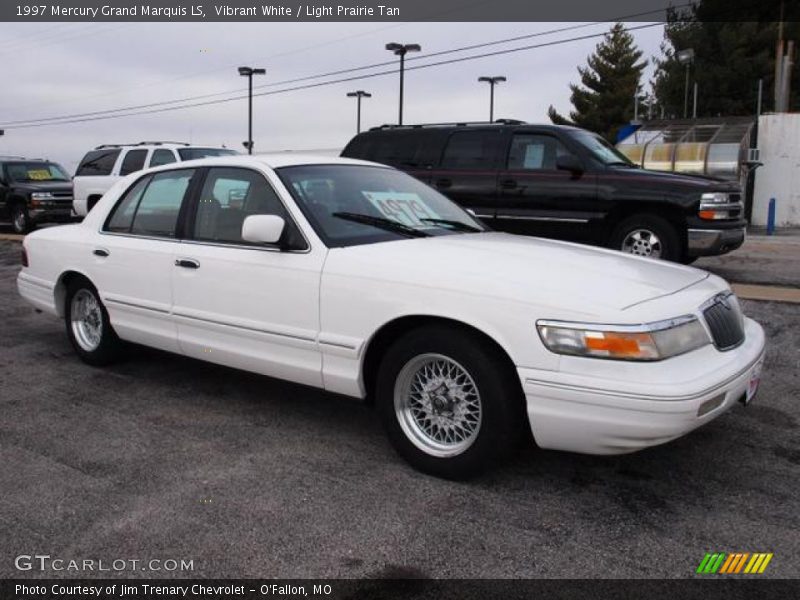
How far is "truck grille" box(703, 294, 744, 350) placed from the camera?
3432mm

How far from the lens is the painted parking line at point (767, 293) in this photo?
23.2 feet

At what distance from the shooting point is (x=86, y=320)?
560 cm

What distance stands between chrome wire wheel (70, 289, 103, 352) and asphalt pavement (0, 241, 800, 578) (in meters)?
0.75

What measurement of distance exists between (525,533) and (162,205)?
3.21 meters

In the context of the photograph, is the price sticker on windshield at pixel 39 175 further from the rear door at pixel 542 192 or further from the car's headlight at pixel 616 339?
the car's headlight at pixel 616 339

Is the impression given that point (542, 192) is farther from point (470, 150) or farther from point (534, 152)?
point (470, 150)

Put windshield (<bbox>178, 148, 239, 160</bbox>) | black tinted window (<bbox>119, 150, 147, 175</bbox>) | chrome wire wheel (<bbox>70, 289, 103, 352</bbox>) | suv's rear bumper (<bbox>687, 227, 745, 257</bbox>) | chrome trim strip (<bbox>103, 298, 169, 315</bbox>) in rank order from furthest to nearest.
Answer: black tinted window (<bbox>119, 150, 147, 175</bbox>) < windshield (<bbox>178, 148, 239, 160</bbox>) < suv's rear bumper (<bbox>687, 227, 745, 257</bbox>) < chrome wire wheel (<bbox>70, 289, 103, 352</bbox>) < chrome trim strip (<bbox>103, 298, 169, 315</bbox>)

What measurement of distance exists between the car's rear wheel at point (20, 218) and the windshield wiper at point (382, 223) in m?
14.7

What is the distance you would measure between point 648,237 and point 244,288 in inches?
229

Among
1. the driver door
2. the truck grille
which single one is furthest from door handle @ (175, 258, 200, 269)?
the truck grille

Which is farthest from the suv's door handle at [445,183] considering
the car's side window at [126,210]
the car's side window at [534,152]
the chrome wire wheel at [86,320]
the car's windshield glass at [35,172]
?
the car's windshield glass at [35,172]

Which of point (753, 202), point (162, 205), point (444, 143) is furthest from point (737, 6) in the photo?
point (162, 205)

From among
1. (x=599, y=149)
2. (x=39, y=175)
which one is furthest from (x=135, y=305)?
(x=39, y=175)

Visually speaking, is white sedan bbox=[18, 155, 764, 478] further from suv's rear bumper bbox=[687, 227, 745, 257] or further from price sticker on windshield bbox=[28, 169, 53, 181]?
price sticker on windshield bbox=[28, 169, 53, 181]
